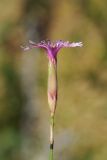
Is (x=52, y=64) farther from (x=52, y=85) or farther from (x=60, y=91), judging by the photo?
(x=60, y=91)

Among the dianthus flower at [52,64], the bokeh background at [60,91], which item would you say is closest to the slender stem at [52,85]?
the dianthus flower at [52,64]

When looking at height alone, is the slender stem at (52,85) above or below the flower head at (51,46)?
below

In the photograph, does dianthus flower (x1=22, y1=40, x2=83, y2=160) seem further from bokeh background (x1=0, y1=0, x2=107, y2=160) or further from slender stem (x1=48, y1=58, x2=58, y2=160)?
bokeh background (x1=0, y1=0, x2=107, y2=160)

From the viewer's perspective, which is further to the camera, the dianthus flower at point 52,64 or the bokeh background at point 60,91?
the bokeh background at point 60,91

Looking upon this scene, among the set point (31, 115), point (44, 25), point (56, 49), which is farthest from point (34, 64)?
point (56, 49)

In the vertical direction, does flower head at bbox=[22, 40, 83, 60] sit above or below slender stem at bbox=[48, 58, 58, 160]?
above

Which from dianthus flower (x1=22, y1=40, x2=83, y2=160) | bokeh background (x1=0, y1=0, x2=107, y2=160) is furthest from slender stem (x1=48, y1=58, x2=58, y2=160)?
bokeh background (x1=0, y1=0, x2=107, y2=160)

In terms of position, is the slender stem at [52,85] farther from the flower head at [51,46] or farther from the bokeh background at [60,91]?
the bokeh background at [60,91]

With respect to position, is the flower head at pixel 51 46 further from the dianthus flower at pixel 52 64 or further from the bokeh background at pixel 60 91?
the bokeh background at pixel 60 91

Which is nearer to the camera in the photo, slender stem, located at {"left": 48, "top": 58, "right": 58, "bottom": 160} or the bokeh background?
slender stem, located at {"left": 48, "top": 58, "right": 58, "bottom": 160}
